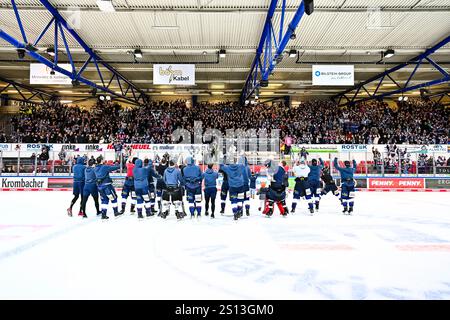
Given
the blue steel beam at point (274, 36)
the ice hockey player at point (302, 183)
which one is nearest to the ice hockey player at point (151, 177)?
the ice hockey player at point (302, 183)

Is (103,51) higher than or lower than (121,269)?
higher

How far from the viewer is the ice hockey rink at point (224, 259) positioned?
355cm

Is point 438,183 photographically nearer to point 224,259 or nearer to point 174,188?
point 174,188

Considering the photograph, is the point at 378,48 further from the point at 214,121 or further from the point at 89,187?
the point at 89,187

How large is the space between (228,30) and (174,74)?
3317 mm

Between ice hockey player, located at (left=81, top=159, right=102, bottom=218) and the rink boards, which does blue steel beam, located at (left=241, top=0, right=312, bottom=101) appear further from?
ice hockey player, located at (left=81, top=159, right=102, bottom=218)

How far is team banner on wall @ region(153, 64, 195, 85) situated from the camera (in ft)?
49.6

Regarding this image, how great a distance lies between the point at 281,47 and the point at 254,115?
46.2 feet

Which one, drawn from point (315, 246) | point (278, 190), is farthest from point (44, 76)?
point (315, 246)

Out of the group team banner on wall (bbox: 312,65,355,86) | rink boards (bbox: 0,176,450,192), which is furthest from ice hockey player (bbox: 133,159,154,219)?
team banner on wall (bbox: 312,65,355,86)

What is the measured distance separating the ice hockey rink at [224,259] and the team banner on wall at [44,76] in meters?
8.96

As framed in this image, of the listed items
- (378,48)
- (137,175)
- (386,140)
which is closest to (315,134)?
(386,140)

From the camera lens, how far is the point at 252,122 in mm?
25312
